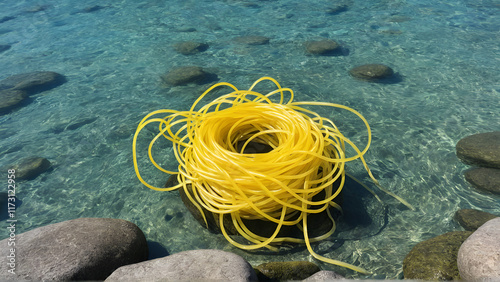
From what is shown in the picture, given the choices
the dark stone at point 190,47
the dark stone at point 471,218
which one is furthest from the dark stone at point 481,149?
the dark stone at point 190,47

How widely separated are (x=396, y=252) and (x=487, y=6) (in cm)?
879

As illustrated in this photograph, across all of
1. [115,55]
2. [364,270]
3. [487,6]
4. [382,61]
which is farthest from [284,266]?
[487,6]

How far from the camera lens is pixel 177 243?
399 centimetres

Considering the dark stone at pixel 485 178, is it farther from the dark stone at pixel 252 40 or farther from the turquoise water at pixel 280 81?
the dark stone at pixel 252 40

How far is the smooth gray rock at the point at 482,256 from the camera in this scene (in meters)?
2.75

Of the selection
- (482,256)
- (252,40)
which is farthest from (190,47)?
(482,256)

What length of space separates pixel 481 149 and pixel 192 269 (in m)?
3.90

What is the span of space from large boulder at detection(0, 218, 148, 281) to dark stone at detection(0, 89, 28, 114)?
401 centimetres

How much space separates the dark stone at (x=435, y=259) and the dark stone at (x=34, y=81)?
677 centimetres

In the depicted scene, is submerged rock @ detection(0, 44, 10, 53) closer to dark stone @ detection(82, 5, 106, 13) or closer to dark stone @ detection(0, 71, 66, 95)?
dark stone @ detection(0, 71, 66, 95)

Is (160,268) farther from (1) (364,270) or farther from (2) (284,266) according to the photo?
(1) (364,270)

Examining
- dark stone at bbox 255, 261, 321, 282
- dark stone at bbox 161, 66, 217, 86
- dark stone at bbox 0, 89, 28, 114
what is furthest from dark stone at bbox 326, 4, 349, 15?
dark stone at bbox 255, 261, 321, 282

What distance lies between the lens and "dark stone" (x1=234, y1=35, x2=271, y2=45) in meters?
8.48

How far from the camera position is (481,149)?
15.8 feet
